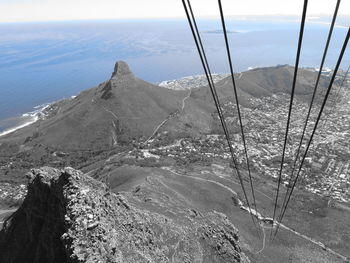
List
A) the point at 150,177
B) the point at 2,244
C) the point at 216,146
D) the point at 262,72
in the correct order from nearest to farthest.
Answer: the point at 2,244, the point at 150,177, the point at 216,146, the point at 262,72

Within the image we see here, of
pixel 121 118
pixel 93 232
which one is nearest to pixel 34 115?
pixel 121 118

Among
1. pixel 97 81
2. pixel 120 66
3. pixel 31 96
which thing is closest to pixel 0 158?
pixel 120 66

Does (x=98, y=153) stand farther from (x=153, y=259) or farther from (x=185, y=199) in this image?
(x=153, y=259)

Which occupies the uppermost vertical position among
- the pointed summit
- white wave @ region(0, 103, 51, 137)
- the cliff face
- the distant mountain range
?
the cliff face

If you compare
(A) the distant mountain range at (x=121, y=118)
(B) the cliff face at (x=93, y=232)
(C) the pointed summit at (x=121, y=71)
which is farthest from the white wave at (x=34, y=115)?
(B) the cliff face at (x=93, y=232)

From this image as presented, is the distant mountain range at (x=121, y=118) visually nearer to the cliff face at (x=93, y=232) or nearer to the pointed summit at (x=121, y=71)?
the pointed summit at (x=121, y=71)

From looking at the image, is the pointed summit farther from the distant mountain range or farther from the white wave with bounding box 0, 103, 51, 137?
the white wave with bounding box 0, 103, 51, 137

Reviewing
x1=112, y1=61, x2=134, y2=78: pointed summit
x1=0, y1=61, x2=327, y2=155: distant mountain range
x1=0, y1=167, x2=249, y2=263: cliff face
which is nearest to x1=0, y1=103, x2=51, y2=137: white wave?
x1=0, y1=61, x2=327, y2=155: distant mountain range

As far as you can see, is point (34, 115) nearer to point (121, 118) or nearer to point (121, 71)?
point (121, 71)
